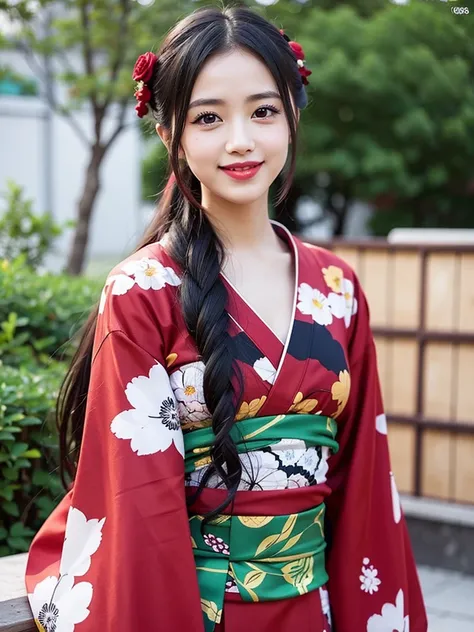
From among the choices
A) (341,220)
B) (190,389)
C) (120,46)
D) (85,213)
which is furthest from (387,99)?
(190,389)

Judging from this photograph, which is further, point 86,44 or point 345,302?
point 86,44

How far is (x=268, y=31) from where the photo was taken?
192 cm

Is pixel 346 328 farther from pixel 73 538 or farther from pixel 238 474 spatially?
pixel 73 538

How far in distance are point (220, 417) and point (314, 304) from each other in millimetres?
386

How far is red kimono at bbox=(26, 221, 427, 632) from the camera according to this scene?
5.50 ft

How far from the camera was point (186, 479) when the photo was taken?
6.01 feet

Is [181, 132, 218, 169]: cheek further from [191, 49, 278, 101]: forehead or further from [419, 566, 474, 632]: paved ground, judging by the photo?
[419, 566, 474, 632]: paved ground

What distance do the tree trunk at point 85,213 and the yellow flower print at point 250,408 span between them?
4715 millimetres

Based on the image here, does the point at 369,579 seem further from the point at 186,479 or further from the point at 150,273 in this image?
the point at 150,273

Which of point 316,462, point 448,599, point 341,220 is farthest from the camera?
point 341,220

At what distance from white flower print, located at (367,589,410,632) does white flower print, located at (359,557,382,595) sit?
51 mm

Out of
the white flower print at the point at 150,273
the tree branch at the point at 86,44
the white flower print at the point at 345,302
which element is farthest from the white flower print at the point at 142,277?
the tree branch at the point at 86,44

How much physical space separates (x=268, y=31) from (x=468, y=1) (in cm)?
140

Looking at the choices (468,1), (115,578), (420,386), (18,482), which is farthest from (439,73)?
(115,578)
